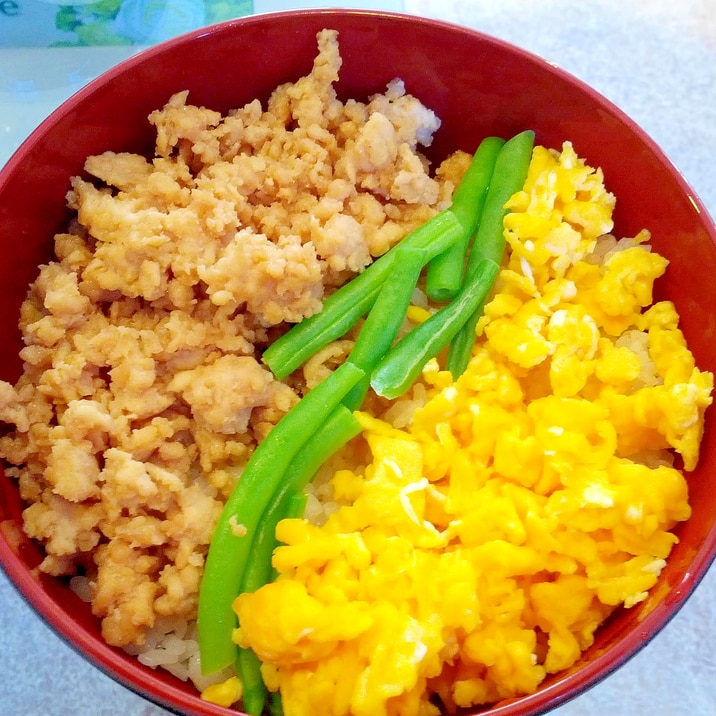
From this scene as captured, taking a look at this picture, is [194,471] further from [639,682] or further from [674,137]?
[674,137]

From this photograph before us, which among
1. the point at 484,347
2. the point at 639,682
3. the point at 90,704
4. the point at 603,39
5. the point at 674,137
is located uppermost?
the point at 603,39

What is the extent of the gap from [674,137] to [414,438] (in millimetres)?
1034

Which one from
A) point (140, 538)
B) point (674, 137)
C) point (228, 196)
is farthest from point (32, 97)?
point (674, 137)

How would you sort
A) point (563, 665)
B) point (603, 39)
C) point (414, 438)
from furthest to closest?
point (603, 39)
point (414, 438)
point (563, 665)

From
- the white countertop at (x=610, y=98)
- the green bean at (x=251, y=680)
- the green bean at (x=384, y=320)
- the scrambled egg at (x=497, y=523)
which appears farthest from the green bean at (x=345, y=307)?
the white countertop at (x=610, y=98)

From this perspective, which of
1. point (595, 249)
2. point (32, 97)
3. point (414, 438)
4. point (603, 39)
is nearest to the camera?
point (414, 438)

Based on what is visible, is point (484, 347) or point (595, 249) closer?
point (484, 347)

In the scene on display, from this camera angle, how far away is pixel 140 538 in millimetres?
1047

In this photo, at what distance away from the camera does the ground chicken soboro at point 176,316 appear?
1055 millimetres

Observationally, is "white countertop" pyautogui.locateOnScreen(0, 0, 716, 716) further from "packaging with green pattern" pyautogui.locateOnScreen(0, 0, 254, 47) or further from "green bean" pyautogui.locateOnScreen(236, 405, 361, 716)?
"green bean" pyautogui.locateOnScreen(236, 405, 361, 716)

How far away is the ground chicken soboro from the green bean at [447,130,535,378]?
0.10 m

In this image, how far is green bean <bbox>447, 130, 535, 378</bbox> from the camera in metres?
1.22

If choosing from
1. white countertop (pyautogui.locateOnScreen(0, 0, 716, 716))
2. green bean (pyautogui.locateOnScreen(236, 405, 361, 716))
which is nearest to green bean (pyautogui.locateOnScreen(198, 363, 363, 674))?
green bean (pyautogui.locateOnScreen(236, 405, 361, 716))

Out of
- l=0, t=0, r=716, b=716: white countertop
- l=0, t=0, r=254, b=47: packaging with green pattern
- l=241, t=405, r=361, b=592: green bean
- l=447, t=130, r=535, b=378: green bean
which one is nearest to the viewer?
l=241, t=405, r=361, b=592: green bean
